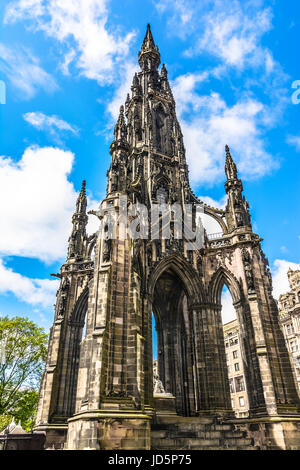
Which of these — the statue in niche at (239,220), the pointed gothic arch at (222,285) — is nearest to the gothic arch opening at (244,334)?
the pointed gothic arch at (222,285)

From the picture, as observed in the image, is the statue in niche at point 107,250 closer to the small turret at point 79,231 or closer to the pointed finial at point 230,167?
the small turret at point 79,231

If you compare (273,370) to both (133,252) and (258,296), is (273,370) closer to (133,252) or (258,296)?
(258,296)

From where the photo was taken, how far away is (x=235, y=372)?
44.5m

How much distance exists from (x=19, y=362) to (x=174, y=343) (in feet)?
48.0

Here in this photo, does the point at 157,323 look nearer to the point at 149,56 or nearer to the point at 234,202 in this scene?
the point at 234,202

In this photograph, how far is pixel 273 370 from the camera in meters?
17.7

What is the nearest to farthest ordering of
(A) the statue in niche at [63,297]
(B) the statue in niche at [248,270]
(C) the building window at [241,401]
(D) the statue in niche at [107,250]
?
(D) the statue in niche at [107,250], (B) the statue in niche at [248,270], (A) the statue in niche at [63,297], (C) the building window at [241,401]

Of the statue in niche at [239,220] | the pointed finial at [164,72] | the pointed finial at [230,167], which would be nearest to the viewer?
the statue in niche at [239,220]

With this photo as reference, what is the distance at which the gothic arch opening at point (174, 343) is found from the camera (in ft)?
70.3

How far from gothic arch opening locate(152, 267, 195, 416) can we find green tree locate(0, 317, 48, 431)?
12.5 metres

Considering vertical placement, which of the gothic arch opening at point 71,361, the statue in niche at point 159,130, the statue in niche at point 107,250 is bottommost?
the gothic arch opening at point 71,361

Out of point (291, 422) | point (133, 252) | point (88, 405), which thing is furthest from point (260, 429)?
point (133, 252)

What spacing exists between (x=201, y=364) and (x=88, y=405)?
8285mm

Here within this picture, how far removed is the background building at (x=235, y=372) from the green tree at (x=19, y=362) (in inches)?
871
